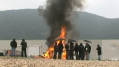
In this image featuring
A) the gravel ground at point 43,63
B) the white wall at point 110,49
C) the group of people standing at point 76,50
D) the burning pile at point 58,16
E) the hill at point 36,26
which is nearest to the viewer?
the gravel ground at point 43,63

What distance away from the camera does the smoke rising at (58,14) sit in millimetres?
35094

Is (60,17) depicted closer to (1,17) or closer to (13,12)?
(1,17)

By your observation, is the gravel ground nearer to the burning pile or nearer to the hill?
the burning pile

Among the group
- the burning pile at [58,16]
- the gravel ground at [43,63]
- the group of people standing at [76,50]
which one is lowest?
the gravel ground at [43,63]

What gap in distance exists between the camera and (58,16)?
117ft

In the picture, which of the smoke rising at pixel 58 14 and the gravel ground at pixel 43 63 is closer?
the gravel ground at pixel 43 63

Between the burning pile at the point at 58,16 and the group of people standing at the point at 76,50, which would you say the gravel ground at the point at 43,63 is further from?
the burning pile at the point at 58,16

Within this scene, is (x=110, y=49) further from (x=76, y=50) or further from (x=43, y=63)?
(x=43, y=63)

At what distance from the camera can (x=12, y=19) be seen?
8912cm

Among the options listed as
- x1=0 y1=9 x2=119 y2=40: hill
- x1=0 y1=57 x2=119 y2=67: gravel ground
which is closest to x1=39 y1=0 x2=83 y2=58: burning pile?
x1=0 y1=57 x2=119 y2=67: gravel ground

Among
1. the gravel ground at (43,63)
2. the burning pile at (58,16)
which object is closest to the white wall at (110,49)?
the burning pile at (58,16)

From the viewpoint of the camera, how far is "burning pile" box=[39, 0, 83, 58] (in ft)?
114

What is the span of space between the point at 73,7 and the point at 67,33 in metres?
3.38

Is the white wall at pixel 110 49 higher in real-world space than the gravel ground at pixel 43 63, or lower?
higher
